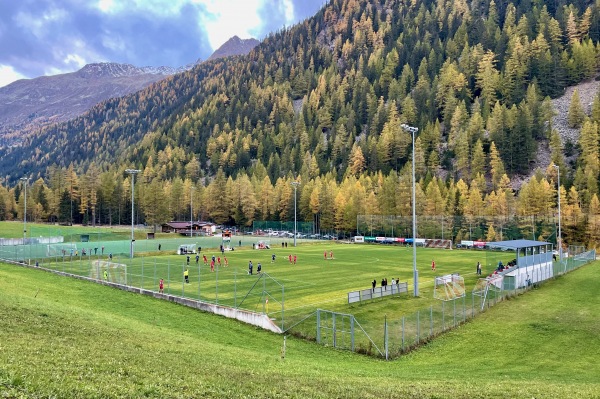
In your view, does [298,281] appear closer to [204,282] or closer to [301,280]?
[301,280]

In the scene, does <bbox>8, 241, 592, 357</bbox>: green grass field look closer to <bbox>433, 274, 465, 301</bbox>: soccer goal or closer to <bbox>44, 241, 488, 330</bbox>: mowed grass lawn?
<bbox>44, 241, 488, 330</bbox>: mowed grass lawn

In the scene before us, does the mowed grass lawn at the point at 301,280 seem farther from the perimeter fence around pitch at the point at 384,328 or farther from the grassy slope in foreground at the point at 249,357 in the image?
the grassy slope in foreground at the point at 249,357

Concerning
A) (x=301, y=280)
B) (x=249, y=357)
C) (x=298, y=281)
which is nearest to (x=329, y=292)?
(x=298, y=281)

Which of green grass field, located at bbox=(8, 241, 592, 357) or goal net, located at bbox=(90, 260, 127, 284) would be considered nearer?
green grass field, located at bbox=(8, 241, 592, 357)

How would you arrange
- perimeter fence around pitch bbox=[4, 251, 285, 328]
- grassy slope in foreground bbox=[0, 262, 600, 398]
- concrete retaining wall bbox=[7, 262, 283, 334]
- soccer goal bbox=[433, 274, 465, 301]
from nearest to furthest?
1. grassy slope in foreground bbox=[0, 262, 600, 398]
2. concrete retaining wall bbox=[7, 262, 283, 334]
3. perimeter fence around pitch bbox=[4, 251, 285, 328]
4. soccer goal bbox=[433, 274, 465, 301]

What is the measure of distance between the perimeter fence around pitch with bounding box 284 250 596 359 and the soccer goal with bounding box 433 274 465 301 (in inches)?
101

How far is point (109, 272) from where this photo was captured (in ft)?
147

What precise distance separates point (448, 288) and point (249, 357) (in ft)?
81.9

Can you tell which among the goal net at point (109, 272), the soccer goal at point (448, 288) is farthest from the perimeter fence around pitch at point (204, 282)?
the soccer goal at point (448, 288)

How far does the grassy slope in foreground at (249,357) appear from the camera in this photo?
38.7 ft

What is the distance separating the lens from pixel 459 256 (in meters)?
79.8

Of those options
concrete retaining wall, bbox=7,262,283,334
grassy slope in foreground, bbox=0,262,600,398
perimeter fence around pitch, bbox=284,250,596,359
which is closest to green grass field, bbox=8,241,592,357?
perimeter fence around pitch, bbox=284,250,596,359

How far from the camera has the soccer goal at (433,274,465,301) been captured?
37.8 meters

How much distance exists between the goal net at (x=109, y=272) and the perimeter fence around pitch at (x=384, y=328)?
20.1m
